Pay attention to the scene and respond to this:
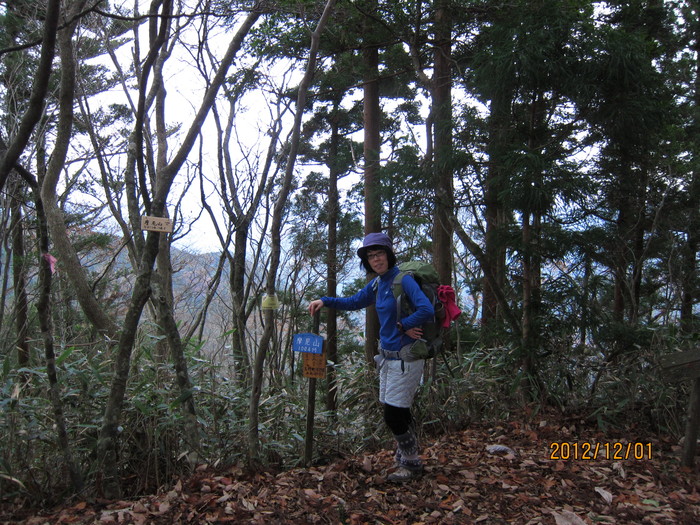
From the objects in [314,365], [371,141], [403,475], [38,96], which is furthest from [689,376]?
[371,141]

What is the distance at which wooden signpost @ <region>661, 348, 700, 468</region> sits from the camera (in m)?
3.33

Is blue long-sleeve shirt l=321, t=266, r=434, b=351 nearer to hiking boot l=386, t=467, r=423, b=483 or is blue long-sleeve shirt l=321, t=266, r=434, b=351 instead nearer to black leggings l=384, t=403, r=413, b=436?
black leggings l=384, t=403, r=413, b=436

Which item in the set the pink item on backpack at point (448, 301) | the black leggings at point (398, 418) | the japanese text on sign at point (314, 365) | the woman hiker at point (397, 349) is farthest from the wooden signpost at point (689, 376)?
the japanese text on sign at point (314, 365)

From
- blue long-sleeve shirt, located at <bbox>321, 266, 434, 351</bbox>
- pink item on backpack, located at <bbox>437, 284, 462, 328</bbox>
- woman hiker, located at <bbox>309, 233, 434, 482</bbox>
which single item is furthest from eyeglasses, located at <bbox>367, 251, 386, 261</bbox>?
pink item on backpack, located at <bbox>437, 284, 462, 328</bbox>

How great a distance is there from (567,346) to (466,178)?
2.07 meters

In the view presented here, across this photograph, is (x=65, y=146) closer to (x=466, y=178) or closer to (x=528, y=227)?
(x=466, y=178)

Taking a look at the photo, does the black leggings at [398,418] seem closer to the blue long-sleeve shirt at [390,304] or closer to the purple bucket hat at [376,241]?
the blue long-sleeve shirt at [390,304]

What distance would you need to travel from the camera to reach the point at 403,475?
3365 mm

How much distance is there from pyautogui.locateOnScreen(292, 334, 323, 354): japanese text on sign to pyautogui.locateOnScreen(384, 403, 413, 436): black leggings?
0.63 m

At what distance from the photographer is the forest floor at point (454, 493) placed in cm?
284

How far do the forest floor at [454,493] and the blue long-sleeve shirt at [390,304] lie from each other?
3.32 ft
